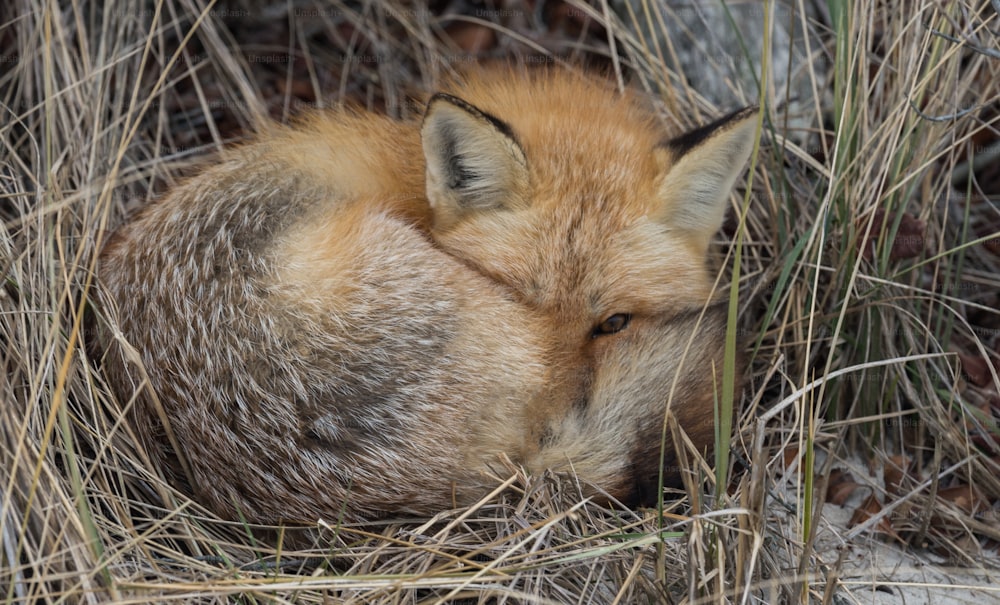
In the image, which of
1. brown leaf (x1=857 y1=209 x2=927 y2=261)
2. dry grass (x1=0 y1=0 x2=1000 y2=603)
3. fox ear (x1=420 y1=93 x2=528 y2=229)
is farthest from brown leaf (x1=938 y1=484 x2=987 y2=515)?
fox ear (x1=420 y1=93 x2=528 y2=229)

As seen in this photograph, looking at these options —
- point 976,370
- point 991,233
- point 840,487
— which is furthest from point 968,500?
point 991,233

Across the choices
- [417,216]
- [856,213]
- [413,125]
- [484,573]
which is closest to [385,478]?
[484,573]

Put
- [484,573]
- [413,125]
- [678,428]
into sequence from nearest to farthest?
[484,573] → [678,428] → [413,125]

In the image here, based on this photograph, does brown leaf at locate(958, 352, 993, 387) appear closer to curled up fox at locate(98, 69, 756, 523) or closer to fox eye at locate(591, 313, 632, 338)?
curled up fox at locate(98, 69, 756, 523)

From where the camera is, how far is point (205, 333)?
2051 millimetres

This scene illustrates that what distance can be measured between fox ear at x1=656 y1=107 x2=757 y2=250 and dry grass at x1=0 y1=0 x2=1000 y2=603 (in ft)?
0.54

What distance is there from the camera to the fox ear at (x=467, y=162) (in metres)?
2.03

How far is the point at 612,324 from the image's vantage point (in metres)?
2.19

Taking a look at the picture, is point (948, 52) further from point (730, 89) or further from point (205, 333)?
point (205, 333)

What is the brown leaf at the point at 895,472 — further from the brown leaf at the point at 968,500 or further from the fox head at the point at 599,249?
the fox head at the point at 599,249

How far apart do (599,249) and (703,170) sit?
356 millimetres

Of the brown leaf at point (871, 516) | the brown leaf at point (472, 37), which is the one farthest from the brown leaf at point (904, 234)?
the brown leaf at point (472, 37)

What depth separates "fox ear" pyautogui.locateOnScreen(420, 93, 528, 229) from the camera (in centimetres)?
203

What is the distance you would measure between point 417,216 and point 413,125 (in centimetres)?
46
